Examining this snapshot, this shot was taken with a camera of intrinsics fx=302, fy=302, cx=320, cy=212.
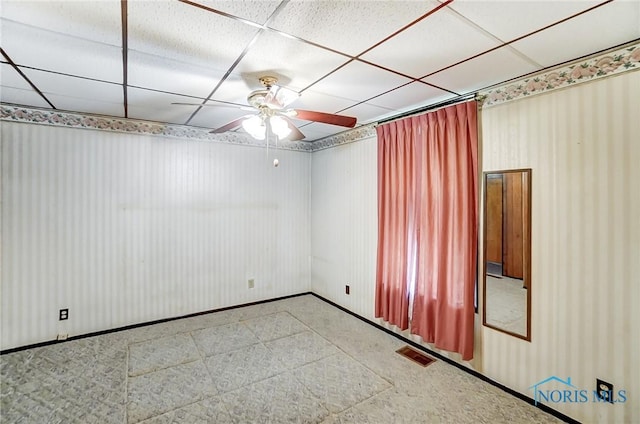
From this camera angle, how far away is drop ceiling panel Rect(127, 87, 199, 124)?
2.74m

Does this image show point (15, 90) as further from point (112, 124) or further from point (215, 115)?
point (215, 115)

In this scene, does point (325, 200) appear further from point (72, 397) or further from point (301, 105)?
point (72, 397)

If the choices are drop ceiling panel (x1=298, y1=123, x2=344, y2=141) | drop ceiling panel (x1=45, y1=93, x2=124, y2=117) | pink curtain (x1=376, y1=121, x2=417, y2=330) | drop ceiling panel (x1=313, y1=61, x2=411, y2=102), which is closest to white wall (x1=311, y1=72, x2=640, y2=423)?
pink curtain (x1=376, y1=121, x2=417, y2=330)

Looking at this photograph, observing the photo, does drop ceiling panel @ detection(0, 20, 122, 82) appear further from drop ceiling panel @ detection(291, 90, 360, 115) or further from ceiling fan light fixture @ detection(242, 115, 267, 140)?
drop ceiling panel @ detection(291, 90, 360, 115)

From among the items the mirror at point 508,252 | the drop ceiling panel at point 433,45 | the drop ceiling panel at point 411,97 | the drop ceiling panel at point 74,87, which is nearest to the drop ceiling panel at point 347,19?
the drop ceiling panel at point 433,45

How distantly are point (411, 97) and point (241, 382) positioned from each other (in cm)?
292

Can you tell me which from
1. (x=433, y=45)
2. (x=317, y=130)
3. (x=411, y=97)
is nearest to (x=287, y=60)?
(x=433, y=45)

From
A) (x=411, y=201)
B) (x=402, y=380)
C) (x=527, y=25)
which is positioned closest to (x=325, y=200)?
(x=411, y=201)

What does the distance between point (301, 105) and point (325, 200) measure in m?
1.85

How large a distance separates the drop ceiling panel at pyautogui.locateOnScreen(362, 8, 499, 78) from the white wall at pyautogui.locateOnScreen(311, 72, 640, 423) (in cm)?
83

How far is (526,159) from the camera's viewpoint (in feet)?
7.70

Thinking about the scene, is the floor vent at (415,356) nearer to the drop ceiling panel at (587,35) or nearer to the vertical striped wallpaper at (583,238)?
the vertical striped wallpaper at (583,238)

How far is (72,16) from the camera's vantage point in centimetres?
155

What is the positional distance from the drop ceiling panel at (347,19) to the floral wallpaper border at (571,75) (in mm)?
1336
